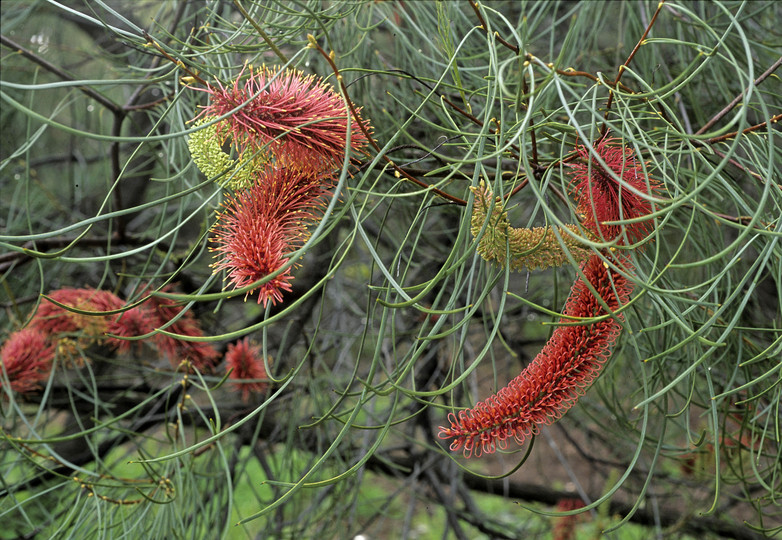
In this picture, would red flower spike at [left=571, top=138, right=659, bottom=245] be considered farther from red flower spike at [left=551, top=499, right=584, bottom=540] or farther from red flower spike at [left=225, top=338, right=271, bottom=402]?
red flower spike at [left=551, top=499, right=584, bottom=540]

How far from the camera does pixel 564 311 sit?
44 cm

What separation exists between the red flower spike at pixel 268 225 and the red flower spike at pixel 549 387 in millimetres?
140

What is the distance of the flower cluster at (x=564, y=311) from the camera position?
41cm

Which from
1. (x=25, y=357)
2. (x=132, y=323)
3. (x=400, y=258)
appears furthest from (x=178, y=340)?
A: (x=400, y=258)

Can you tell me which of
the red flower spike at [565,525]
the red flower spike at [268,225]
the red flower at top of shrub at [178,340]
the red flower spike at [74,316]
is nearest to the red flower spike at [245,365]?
the red flower at top of shrub at [178,340]

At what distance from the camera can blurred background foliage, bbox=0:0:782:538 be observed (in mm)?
464

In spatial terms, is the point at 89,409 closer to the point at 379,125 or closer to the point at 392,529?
the point at 379,125

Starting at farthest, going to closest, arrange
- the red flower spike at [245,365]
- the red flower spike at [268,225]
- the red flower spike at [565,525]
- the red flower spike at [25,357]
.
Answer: the red flower spike at [565,525], the red flower spike at [245,365], the red flower spike at [25,357], the red flower spike at [268,225]

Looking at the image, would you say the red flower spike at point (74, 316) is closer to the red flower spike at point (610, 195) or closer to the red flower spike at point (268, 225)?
the red flower spike at point (268, 225)

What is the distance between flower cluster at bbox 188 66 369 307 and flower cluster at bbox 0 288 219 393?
1.59 ft

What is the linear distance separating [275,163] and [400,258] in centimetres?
50

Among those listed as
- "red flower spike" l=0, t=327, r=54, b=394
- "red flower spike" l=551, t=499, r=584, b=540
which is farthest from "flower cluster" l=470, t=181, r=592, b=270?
"red flower spike" l=551, t=499, r=584, b=540

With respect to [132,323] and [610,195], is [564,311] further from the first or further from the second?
[132,323]

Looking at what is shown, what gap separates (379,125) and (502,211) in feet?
1.53
